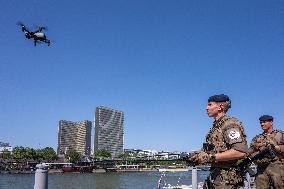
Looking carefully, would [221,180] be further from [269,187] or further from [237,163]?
[269,187]

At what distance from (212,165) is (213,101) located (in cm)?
101

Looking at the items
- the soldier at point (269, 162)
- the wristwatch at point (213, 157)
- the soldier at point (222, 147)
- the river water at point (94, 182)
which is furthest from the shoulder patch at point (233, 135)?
the river water at point (94, 182)

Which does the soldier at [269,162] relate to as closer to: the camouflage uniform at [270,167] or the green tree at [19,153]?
the camouflage uniform at [270,167]

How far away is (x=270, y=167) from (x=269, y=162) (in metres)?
0.11

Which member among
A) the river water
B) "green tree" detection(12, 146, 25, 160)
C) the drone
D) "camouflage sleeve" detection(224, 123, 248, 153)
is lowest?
the river water

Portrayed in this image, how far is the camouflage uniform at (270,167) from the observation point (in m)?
8.20

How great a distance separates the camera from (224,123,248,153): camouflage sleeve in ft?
17.1

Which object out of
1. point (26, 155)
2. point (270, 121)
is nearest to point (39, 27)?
point (270, 121)

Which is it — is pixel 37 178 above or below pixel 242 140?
below

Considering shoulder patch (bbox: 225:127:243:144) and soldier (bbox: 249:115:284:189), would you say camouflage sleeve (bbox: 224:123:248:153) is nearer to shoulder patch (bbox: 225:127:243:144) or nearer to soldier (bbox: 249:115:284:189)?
shoulder patch (bbox: 225:127:243:144)

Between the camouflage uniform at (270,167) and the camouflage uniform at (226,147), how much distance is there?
9.35 feet

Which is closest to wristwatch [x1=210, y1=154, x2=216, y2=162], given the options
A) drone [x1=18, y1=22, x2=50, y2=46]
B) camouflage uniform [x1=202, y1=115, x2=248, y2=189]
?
camouflage uniform [x1=202, y1=115, x2=248, y2=189]

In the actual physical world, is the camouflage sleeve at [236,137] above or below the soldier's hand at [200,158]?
above

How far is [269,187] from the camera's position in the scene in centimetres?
827
